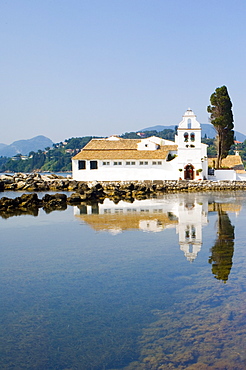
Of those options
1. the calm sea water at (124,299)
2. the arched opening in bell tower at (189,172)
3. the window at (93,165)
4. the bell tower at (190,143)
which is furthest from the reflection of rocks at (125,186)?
the calm sea water at (124,299)

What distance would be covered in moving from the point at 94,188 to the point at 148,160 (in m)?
11.5

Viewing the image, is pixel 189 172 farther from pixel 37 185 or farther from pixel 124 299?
pixel 124 299

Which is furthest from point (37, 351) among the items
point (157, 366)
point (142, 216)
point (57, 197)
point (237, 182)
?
point (237, 182)

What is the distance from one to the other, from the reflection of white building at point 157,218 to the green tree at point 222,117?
19.2m

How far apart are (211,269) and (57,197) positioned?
2132cm

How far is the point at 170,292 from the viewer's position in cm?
965

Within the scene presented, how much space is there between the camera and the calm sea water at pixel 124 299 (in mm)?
6871

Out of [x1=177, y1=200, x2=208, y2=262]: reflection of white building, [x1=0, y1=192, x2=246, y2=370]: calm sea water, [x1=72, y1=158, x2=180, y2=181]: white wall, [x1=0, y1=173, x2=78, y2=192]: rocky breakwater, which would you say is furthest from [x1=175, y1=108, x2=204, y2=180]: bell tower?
[x1=0, y1=192, x2=246, y2=370]: calm sea water

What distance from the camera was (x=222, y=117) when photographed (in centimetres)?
4653

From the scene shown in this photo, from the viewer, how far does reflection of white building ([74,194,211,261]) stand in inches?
638

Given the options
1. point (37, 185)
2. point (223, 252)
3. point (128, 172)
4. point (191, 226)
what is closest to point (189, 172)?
point (128, 172)

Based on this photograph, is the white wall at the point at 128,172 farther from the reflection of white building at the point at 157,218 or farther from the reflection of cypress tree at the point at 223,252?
the reflection of cypress tree at the point at 223,252

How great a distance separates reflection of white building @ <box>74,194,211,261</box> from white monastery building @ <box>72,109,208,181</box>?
14692 millimetres

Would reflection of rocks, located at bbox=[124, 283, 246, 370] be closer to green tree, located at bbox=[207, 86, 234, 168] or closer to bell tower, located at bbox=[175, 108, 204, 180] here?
bell tower, located at bbox=[175, 108, 204, 180]
